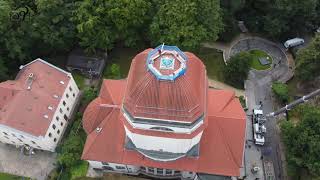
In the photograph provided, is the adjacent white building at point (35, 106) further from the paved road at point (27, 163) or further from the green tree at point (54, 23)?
the green tree at point (54, 23)

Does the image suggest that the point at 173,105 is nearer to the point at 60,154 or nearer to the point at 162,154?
the point at 162,154

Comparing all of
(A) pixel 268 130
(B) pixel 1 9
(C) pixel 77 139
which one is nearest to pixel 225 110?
(A) pixel 268 130

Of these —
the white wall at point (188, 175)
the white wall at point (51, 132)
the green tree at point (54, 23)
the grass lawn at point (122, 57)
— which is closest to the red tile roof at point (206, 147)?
the white wall at point (188, 175)

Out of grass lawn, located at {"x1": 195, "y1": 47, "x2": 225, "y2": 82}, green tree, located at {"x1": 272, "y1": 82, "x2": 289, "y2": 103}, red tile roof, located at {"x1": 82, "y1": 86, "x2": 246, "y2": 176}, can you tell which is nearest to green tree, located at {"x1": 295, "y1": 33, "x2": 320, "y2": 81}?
green tree, located at {"x1": 272, "y1": 82, "x2": 289, "y2": 103}

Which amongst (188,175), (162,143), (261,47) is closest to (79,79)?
(162,143)

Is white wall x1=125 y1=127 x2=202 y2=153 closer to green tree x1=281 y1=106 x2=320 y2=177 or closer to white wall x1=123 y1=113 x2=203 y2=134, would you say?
white wall x1=123 y1=113 x2=203 y2=134
